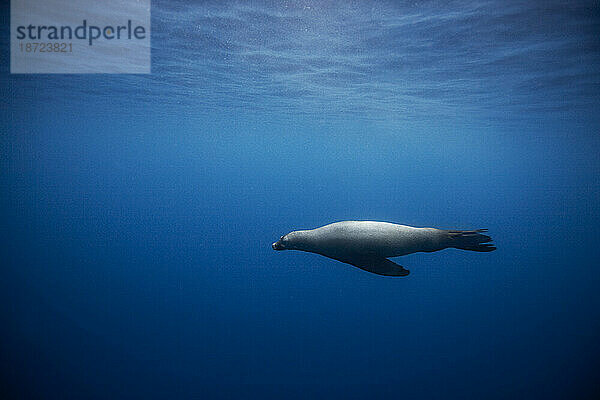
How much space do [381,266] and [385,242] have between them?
25 centimetres

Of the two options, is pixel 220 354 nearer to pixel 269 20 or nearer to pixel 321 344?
pixel 321 344

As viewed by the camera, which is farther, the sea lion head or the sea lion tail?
the sea lion head

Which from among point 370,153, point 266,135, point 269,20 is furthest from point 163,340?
point 370,153

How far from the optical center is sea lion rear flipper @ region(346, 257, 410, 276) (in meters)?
3.40

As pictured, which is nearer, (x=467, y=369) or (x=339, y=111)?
(x=467, y=369)

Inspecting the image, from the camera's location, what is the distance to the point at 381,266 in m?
3.46

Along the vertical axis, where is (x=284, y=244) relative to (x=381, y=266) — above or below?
above

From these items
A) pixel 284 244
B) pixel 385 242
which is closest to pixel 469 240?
pixel 385 242

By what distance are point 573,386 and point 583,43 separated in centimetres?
729

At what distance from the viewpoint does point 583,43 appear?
728 centimetres

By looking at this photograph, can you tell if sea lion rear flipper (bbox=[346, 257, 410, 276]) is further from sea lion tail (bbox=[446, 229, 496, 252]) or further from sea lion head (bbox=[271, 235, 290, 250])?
sea lion head (bbox=[271, 235, 290, 250])

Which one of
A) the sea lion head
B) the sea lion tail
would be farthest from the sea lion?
the sea lion head

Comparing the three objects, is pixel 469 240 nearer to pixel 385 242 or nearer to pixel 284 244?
pixel 385 242

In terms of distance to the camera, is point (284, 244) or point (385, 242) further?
point (284, 244)
